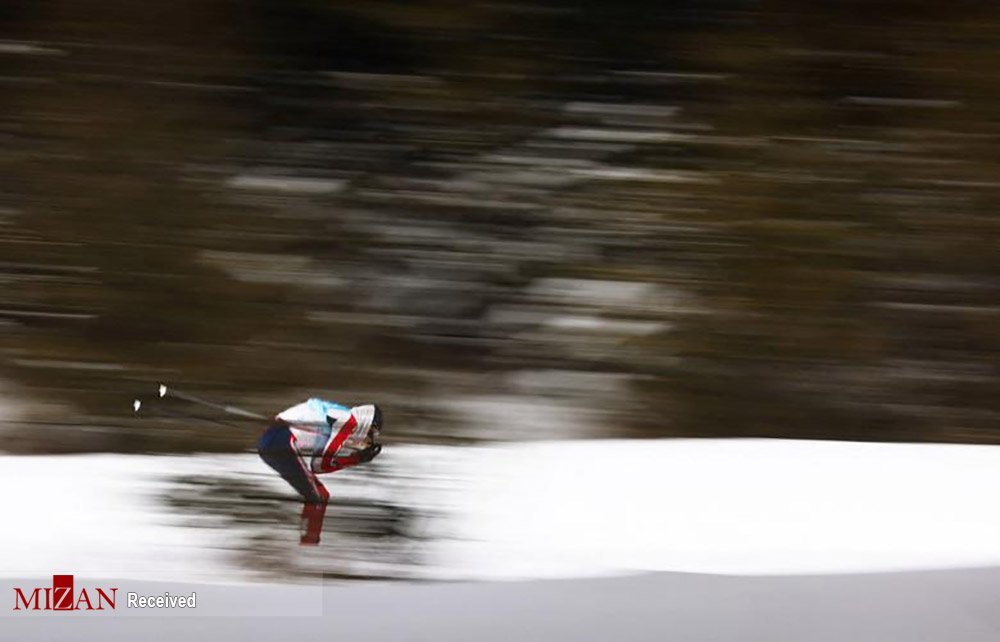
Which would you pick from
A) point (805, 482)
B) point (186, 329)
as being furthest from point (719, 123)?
point (186, 329)

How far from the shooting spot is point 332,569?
282 centimetres

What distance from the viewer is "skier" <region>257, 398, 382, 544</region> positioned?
9.36 feet

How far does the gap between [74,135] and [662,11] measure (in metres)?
1.86

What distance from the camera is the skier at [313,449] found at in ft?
9.36

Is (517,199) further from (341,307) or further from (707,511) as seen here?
(707,511)

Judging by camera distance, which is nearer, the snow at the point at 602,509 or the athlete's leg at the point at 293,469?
the snow at the point at 602,509

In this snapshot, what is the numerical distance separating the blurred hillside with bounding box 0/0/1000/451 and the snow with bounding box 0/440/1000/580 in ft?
0.77
